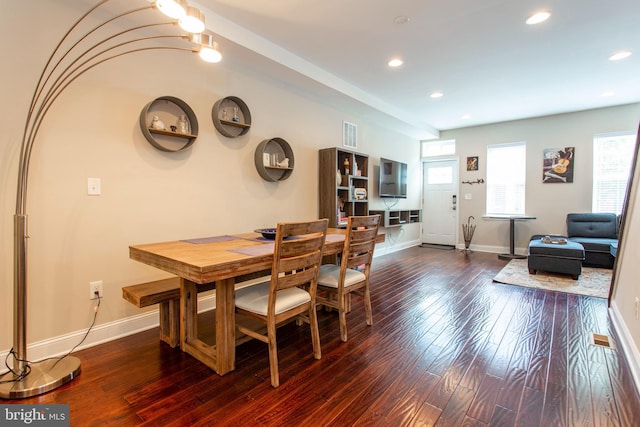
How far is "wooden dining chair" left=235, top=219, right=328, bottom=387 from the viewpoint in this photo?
70.5 inches

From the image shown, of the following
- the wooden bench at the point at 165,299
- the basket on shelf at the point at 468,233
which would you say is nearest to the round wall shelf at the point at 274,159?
the wooden bench at the point at 165,299

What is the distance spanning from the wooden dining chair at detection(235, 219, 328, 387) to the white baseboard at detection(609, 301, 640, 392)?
1.92m

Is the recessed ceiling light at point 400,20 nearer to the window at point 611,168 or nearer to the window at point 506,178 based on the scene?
the window at point 506,178

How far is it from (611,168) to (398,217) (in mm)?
3610

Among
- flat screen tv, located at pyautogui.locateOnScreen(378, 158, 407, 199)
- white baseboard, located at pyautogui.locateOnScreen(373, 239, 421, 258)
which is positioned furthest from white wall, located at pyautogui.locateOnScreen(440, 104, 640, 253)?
flat screen tv, located at pyautogui.locateOnScreen(378, 158, 407, 199)

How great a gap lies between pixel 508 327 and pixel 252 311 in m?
2.18

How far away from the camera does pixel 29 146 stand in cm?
184

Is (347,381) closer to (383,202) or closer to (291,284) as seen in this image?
(291,284)

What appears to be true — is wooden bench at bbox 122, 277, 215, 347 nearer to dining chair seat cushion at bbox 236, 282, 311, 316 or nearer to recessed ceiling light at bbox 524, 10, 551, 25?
dining chair seat cushion at bbox 236, 282, 311, 316

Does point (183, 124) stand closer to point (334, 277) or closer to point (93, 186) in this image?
point (93, 186)

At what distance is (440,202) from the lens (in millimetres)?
6891

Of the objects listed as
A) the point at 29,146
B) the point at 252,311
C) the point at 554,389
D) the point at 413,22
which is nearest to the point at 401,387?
the point at 554,389

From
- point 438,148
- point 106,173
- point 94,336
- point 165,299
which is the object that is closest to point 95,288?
point 94,336

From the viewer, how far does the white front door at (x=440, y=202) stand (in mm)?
6703
